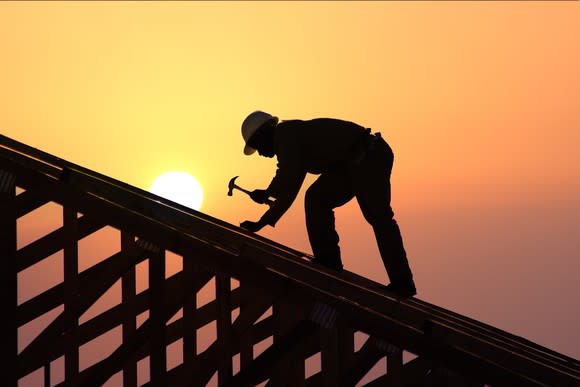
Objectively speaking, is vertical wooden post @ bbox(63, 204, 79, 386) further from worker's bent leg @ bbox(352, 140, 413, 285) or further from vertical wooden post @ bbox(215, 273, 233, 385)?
worker's bent leg @ bbox(352, 140, 413, 285)

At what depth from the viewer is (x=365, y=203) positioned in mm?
9484

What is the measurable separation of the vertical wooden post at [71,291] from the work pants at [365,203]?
2447mm

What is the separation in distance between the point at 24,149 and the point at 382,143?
3283 millimetres

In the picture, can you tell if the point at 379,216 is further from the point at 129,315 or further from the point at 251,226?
the point at 129,315

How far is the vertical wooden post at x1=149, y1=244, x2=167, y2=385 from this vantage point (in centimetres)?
709

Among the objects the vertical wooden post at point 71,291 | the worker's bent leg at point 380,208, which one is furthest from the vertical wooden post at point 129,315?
the worker's bent leg at point 380,208

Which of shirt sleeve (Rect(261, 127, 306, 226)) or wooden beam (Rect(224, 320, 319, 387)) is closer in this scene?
wooden beam (Rect(224, 320, 319, 387))

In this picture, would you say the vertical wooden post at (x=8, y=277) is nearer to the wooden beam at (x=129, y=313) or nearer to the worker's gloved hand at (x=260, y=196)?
the wooden beam at (x=129, y=313)

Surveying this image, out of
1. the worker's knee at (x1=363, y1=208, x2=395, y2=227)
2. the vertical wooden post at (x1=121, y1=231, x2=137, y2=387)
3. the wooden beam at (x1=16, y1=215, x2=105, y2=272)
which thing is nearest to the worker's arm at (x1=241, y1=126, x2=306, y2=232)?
the worker's knee at (x1=363, y1=208, x2=395, y2=227)

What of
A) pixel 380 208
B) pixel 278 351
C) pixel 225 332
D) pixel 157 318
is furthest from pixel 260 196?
pixel 278 351

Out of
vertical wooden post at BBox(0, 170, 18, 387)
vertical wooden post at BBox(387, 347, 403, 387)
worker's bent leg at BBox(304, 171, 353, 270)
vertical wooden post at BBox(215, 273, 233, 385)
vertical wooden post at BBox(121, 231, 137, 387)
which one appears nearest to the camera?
vertical wooden post at BBox(387, 347, 403, 387)

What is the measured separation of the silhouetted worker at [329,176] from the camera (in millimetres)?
9086

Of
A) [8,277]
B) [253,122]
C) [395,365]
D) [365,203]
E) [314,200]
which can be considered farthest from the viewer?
[314,200]

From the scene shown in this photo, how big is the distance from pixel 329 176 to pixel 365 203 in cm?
46
